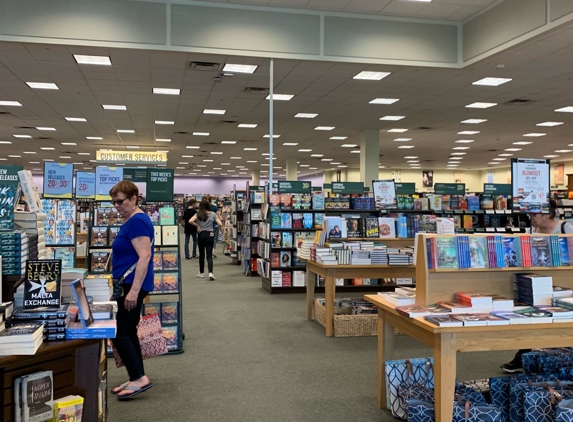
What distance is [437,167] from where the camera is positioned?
2909 cm

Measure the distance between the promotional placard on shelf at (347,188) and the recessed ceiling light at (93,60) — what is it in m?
5.03

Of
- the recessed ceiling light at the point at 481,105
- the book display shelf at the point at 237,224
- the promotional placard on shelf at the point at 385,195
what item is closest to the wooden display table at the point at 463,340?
the promotional placard on shelf at the point at 385,195

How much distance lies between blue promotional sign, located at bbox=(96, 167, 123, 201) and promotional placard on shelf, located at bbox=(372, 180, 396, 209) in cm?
473

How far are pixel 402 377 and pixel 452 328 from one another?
879 mm

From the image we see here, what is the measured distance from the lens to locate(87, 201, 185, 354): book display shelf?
5.31 meters

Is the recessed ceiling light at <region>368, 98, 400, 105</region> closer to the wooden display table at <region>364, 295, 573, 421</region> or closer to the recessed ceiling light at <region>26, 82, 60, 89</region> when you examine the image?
the recessed ceiling light at <region>26, 82, 60, 89</region>

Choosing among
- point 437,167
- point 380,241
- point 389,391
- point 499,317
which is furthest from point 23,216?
point 437,167

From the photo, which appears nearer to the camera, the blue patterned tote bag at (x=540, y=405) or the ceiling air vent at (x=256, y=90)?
the blue patterned tote bag at (x=540, y=405)

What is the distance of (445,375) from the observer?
10.2ft

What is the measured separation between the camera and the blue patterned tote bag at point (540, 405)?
3.19 metres

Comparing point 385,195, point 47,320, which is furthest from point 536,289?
point 385,195

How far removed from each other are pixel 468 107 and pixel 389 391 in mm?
9583

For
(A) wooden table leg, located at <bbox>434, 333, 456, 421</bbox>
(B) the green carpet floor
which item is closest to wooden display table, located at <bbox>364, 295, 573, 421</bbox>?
(A) wooden table leg, located at <bbox>434, 333, 456, 421</bbox>

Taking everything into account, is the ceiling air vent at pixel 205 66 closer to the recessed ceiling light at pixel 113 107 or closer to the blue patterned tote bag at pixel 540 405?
the recessed ceiling light at pixel 113 107
